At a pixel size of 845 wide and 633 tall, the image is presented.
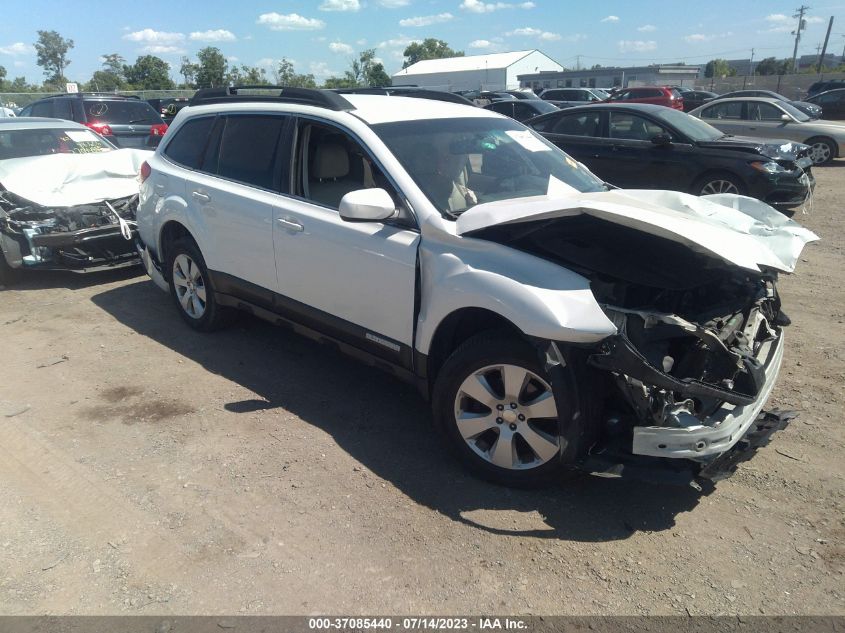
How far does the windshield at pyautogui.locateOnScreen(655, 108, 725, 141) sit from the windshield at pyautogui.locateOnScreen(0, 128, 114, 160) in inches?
319

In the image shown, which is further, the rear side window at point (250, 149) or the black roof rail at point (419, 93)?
the black roof rail at point (419, 93)

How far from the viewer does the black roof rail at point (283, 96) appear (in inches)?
169

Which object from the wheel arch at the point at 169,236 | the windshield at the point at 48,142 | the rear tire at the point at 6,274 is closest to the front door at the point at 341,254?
the wheel arch at the point at 169,236

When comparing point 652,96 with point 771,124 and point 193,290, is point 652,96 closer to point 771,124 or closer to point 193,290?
point 771,124

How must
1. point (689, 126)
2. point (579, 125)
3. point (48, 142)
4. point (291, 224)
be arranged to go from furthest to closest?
point (579, 125)
point (689, 126)
point (48, 142)
point (291, 224)

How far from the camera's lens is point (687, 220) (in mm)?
3182

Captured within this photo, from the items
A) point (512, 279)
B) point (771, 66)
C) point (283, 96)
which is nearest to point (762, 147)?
point (283, 96)

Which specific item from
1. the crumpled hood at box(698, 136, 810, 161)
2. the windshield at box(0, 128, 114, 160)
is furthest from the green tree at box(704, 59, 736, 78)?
the windshield at box(0, 128, 114, 160)

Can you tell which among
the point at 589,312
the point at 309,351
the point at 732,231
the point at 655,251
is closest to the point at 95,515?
the point at 309,351

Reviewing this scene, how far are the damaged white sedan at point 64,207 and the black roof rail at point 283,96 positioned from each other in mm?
2178

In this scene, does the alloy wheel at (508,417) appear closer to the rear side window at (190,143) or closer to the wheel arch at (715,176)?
the rear side window at (190,143)

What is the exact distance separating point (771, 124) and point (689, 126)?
627 cm

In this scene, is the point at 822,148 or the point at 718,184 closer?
the point at 718,184

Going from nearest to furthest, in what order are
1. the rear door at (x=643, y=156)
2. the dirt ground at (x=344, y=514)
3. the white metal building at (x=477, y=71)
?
the dirt ground at (x=344, y=514), the rear door at (x=643, y=156), the white metal building at (x=477, y=71)
